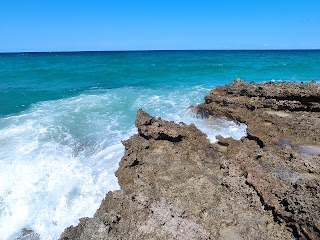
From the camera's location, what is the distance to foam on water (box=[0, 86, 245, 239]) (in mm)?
7793

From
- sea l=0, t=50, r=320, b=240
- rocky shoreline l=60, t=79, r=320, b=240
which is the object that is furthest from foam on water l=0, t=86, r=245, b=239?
rocky shoreline l=60, t=79, r=320, b=240

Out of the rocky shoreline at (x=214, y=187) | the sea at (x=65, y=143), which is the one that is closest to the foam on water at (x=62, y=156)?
the sea at (x=65, y=143)

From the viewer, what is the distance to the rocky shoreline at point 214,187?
5168 mm

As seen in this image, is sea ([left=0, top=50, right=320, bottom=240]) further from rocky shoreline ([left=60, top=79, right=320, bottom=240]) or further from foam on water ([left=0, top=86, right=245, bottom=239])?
rocky shoreline ([left=60, top=79, right=320, bottom=240])

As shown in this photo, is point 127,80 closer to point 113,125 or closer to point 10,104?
point 10,104

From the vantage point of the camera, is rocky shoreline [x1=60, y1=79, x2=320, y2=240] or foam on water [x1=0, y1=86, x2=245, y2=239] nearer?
rocky shoreline [x1=60, y1=79, x2=320, y2=240]

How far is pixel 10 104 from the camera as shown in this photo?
63.1 ft

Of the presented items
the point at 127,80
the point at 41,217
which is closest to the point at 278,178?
the point at 41,217

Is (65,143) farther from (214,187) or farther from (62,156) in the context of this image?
(214,187)

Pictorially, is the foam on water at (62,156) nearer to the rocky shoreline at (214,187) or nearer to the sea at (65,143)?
the sea at (65,143)

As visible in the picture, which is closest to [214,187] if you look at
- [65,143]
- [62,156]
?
[62,156]

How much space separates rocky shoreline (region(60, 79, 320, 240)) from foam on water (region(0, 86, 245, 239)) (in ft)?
5.21

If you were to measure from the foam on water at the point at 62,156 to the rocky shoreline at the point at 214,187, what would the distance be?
1.59m

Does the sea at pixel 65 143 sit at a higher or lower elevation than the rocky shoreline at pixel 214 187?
lower
